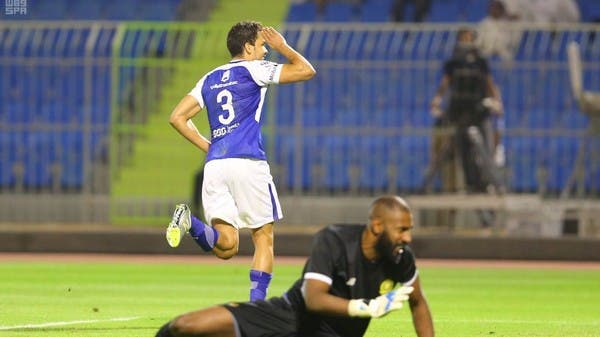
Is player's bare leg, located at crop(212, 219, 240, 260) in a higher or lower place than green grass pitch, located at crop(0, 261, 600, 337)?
higher

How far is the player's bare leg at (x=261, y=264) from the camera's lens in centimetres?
1131

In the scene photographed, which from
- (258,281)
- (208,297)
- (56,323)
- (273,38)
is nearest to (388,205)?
(258,281)

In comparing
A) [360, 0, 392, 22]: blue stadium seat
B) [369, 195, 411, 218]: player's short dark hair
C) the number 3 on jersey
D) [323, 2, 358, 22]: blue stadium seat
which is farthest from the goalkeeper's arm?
[323, 2, 358, 22]: blue stadium seat

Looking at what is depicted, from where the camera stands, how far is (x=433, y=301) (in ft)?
48.4

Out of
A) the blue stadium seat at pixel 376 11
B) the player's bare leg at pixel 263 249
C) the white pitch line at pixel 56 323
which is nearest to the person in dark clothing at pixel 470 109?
the blue stadium seat at pixel 376 11

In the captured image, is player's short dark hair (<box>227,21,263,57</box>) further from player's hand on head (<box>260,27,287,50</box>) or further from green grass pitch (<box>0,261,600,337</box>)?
green grass pitch (<box>0,261,600,337</box>)

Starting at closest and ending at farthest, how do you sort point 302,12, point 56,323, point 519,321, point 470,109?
point 56,323, point 519,321, point 470,109, point 302,12

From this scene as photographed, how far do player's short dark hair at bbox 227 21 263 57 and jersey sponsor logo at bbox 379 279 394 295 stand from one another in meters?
4.02

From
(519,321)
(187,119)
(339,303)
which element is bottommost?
(519,321)

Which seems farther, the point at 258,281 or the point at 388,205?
the point at 258,281

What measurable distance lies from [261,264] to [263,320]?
10.9 ft

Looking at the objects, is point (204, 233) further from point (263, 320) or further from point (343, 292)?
point (343, 292)

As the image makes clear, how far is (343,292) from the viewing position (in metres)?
8.00

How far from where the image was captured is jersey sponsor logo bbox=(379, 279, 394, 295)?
7.96 metres
